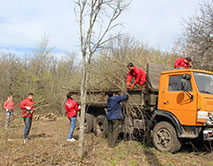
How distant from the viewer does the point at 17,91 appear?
17562 millimetres

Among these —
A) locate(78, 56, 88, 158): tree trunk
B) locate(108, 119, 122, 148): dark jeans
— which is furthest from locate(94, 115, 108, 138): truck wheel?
locate(78, 56, 88, 158): tree trunk

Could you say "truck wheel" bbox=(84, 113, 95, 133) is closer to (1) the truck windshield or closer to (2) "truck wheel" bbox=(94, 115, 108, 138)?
(2) "truck wheel" bbox=(94, 115, 108, 138)

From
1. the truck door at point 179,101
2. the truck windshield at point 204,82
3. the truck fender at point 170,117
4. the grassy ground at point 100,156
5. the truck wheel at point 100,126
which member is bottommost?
the grassy ground at point 100,156

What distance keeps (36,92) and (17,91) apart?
4.97 feet

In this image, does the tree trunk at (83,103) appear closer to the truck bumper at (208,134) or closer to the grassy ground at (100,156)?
the grassy ground at (100,156)

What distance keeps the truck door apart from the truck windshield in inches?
8.3

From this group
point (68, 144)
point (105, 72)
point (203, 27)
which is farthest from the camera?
point (203, 27)

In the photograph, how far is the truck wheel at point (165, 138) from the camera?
5725 millimetres

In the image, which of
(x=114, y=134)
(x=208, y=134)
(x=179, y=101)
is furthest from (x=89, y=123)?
(x=208, y=134)

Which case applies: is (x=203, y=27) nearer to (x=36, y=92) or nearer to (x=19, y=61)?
(x=36, y=92)

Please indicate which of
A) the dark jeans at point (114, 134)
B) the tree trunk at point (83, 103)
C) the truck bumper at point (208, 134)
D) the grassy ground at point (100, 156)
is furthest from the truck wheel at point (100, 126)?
the truck bumper at point (208, 134)

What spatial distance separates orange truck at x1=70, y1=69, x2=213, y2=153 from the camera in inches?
213

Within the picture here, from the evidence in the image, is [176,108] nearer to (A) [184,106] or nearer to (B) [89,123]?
(A) [184,106]

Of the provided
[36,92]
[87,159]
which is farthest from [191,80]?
[36,92]
